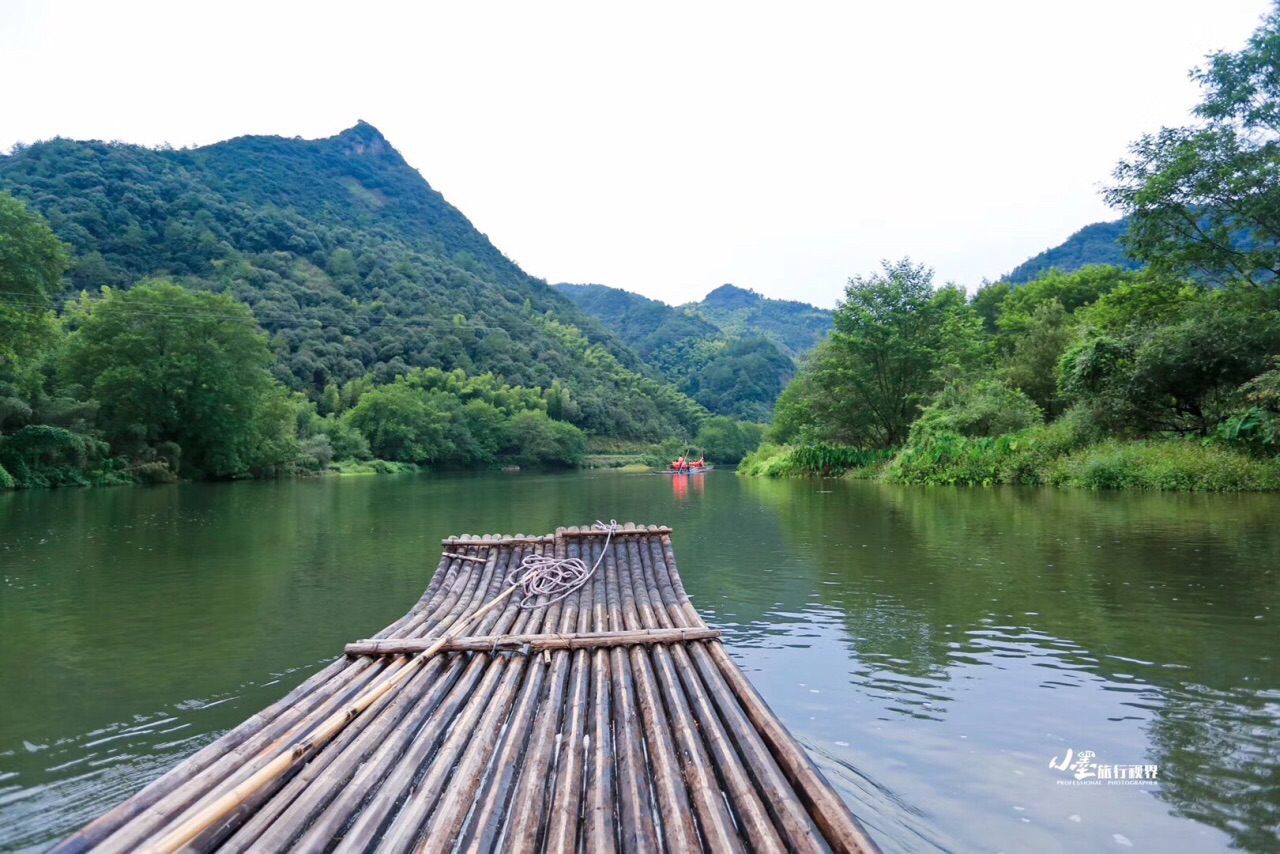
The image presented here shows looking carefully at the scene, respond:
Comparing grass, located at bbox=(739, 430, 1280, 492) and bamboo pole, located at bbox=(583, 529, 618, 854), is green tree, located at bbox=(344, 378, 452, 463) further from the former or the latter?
bamboo pole, located at bbox=(583, 529, 618, 854)

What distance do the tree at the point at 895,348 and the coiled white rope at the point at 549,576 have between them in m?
31.6

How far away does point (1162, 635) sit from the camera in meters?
6.73

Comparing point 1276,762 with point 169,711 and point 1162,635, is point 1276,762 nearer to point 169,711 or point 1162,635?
point 1162,635

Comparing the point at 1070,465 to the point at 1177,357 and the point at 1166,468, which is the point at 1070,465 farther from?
the point at 1177,357

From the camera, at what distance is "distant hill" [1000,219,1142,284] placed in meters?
102

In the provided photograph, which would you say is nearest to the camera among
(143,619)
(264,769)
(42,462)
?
(264,769)

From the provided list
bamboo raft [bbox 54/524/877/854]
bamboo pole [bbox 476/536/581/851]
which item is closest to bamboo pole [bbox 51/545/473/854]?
bamboo raft [bbox 54/524/877/854]

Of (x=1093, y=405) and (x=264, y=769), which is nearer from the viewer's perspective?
(x=264, y=769)

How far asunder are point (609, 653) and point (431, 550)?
9061 millimetres

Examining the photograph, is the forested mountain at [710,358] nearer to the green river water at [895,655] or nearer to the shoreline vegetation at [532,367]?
the shoreline vegetation at [532,367]

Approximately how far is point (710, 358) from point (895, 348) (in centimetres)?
11402

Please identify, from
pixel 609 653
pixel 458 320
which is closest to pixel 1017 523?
pixel 609 653

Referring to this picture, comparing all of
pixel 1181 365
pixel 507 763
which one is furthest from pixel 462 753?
pixel 1181 365

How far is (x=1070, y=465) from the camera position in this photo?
2386 cm
